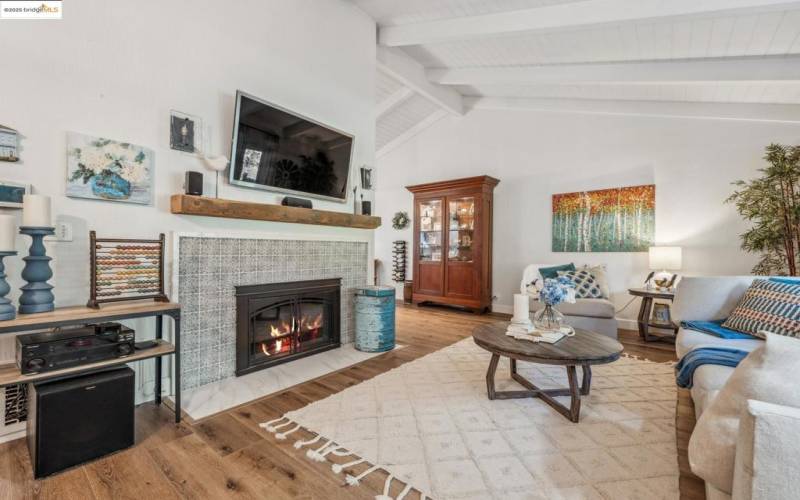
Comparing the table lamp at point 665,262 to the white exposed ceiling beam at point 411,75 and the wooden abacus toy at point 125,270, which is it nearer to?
the white exposed ceiling beam at point 411,75

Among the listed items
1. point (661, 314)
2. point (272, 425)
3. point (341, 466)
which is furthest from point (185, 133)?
point (661, 314)

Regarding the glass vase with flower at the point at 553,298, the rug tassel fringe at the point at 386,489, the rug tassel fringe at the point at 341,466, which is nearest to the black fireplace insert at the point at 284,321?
the rug tassel fringe at the point at 341,466

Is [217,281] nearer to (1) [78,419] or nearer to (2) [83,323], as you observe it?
(2) [83,323]

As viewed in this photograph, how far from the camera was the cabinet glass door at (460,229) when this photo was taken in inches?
220

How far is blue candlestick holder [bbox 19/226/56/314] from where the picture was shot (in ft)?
5.58

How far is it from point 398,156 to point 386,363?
4.74m

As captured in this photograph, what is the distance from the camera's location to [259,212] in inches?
107

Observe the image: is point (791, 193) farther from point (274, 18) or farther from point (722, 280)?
point (274, 18)

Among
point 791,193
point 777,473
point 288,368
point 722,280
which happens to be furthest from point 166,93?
point 791,193

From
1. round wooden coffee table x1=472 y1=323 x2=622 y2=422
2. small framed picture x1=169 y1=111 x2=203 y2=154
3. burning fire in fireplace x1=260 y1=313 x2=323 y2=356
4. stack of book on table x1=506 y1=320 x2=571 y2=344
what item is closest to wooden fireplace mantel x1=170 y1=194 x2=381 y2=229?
small framed picture x1=169 y1=111 x2=203 y2=154

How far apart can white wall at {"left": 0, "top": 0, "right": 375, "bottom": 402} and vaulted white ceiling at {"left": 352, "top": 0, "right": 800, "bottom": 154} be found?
4.04ft

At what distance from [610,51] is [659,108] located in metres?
1.33

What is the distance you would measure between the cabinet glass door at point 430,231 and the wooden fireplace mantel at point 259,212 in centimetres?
243

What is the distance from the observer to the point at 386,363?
307 cm
